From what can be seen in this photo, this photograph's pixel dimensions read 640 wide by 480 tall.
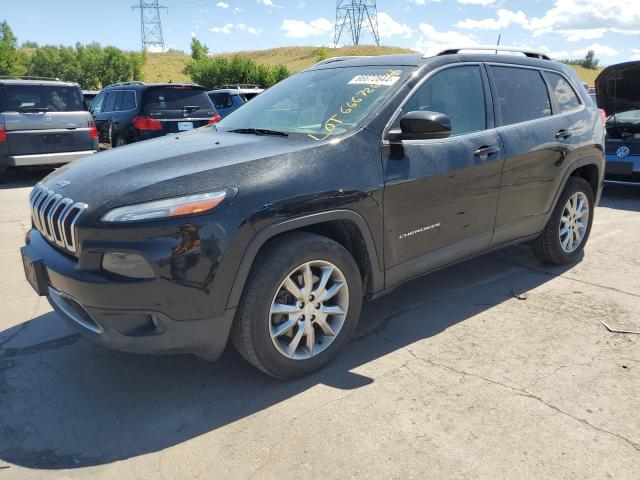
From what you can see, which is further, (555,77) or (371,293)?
(555,77)

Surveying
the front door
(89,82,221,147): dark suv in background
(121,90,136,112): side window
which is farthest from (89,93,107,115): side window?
the front door

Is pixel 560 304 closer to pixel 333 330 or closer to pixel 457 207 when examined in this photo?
pixel 457 207

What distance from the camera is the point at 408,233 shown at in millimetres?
3287

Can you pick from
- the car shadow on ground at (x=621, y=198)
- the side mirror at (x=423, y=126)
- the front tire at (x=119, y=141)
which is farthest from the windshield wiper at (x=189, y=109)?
the side mirror at (x=423, y=126)

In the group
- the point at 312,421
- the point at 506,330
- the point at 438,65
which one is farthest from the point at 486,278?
the point at 312,421

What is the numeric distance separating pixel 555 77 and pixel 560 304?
1.97 meters

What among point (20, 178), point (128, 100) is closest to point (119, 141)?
point (128, 100)

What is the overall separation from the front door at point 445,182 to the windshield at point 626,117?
17.3 ft

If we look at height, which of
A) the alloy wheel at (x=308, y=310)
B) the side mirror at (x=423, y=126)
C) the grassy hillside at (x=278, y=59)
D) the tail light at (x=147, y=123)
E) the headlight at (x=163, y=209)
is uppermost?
the grassy hillside at (x=278, y=59)

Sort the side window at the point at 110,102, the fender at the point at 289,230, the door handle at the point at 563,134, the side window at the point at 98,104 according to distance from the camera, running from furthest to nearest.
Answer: the side window at the point at 98,104 → the side window at the point at 110,102 → the door handle at the point at 563,134 → the fender at the point at 289,230

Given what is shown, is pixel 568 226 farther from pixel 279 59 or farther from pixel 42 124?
pixel 279 59

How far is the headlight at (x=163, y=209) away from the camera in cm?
245

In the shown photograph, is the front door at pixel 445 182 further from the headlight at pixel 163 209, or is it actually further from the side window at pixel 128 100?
the side window at pixel 128 100

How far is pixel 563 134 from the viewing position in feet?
14.3
